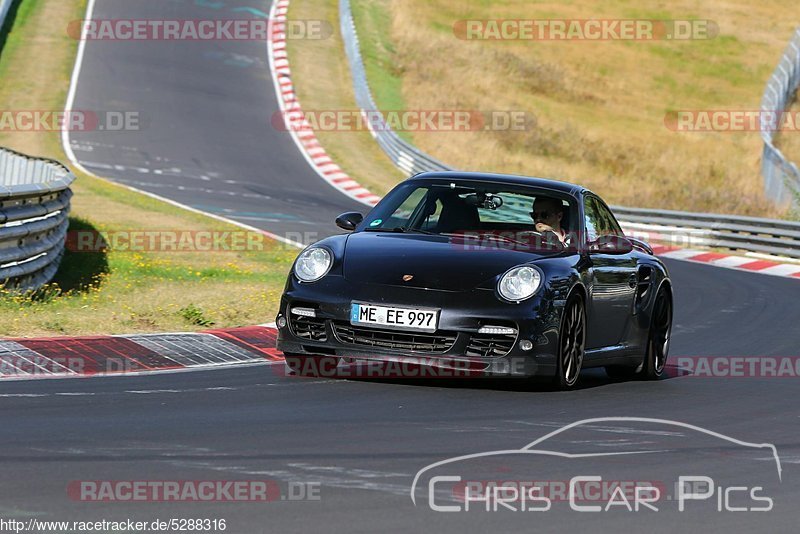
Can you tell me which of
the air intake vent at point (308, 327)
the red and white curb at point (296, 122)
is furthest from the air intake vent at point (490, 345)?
the red and white curb at point (296, 122)

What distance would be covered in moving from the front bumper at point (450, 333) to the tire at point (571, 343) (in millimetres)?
156

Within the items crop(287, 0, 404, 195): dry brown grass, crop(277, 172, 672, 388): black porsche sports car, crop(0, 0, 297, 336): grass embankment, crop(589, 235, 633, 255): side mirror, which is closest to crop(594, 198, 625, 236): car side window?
crop(277, 172, 672, 388): black porsche sports car

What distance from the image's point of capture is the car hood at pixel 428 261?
28.5 ft

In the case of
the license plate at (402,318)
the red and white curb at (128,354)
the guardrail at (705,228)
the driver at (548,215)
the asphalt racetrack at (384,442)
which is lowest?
the guardrail at (705,228)

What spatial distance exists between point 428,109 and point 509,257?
32.2 meters

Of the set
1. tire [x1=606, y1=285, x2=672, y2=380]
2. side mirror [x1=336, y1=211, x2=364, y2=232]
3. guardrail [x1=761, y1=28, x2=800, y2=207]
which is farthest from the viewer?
guardrail [x1=761, y1=28, x2=800, y2=207]

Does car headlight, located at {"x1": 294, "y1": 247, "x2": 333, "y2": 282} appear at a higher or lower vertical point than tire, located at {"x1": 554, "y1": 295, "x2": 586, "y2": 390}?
higher

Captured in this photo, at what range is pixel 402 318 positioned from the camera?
855cm

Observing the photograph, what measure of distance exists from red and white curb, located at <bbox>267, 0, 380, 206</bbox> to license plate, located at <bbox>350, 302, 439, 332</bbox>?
66.8ft

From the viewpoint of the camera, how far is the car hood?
8695mm

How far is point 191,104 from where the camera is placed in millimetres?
36969

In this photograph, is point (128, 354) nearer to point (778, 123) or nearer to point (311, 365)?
point (311, 365)

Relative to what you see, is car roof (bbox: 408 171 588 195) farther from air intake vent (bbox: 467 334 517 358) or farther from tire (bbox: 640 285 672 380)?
air intake vent (bbox: 467 334 517 358)

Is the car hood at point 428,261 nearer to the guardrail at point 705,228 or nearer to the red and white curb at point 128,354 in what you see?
the red and white curb at point 128,354
